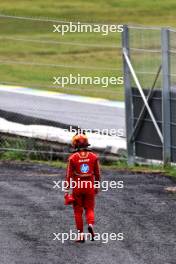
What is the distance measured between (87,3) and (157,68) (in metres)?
33.2

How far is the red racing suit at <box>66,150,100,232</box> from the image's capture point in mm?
13031

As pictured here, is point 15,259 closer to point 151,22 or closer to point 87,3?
point 151,22

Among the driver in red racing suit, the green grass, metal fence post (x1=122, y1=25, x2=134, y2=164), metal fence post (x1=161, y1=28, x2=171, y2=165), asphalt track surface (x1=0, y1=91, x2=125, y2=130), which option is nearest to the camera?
the driver in red racing suit

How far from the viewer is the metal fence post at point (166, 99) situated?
18.4 metres

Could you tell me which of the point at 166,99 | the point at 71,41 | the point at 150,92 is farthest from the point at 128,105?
the point at 71,41

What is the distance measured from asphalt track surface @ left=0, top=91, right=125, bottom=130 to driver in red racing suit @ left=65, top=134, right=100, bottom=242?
7393 millimetres

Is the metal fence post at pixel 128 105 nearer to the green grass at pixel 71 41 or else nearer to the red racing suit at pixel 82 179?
the green grass at pixel 71 41

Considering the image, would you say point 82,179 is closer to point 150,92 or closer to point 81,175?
point 81,175

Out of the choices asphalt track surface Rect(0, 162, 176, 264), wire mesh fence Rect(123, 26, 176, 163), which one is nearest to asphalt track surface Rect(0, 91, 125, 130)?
wire mesh fence Rect(123, 26, 176, 163)

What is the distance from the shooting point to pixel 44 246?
12.7 m

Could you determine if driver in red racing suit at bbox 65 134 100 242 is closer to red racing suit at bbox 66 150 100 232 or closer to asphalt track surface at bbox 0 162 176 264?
red racing suit at bbox 66 150 100 232

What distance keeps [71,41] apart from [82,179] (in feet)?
77.1

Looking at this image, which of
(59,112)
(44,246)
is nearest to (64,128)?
(59,112)

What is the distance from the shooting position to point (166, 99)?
731 inches
